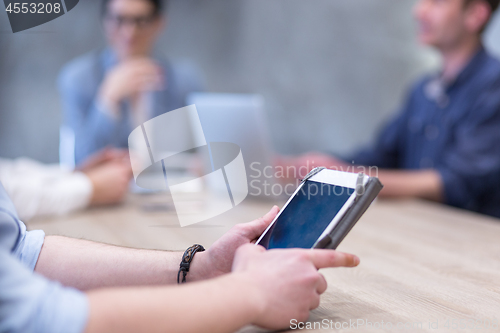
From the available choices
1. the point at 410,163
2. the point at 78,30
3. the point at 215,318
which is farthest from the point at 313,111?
the point at 215,318

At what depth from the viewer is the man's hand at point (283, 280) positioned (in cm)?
49

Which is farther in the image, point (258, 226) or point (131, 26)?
point (131, 26)

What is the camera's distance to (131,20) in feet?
6.72

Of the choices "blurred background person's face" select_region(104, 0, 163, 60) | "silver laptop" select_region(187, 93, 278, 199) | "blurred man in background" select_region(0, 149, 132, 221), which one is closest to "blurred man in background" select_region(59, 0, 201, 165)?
"blurred background person's face" select_region(104, 0, 163, 60)

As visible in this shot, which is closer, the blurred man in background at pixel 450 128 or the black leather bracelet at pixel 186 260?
the black leather bracelet at pixel 186 260

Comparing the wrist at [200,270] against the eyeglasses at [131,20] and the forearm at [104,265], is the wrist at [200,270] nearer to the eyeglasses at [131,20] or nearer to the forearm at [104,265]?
the forearm at [104,265]

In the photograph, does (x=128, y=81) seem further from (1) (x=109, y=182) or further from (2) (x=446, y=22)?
(2) (x=446, y=22)

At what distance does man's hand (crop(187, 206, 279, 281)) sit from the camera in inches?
24.6

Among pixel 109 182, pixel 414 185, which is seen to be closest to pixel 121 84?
pixel 109 182

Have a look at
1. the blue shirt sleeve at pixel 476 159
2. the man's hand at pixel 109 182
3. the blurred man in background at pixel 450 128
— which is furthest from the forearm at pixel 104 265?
the blue shirt sleeve at pixel 476 159

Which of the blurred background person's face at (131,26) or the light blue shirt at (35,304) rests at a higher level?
the blurred background person's face at (131,26)

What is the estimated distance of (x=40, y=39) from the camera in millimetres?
2506

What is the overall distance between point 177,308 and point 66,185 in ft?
3.07

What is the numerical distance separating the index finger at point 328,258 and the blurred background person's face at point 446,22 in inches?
62.3
